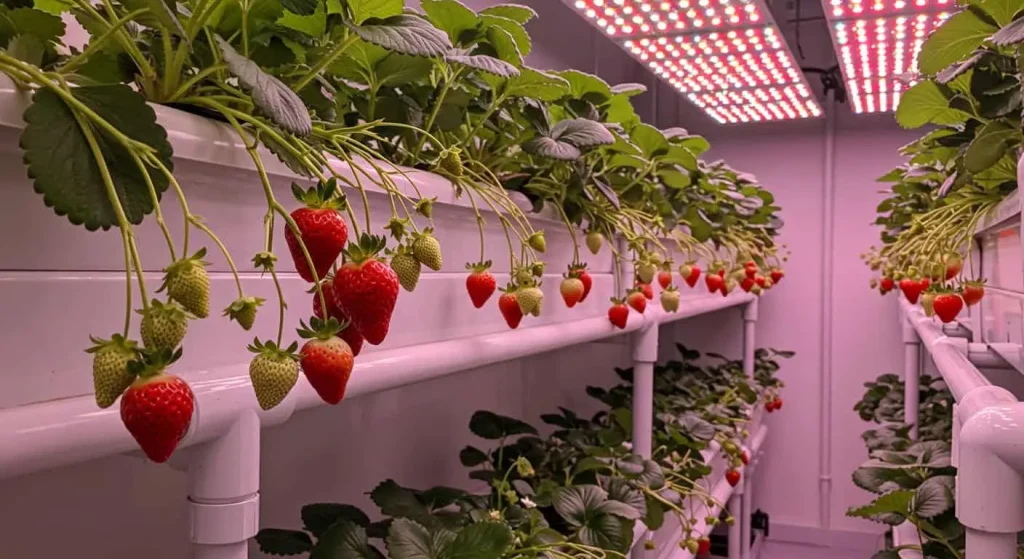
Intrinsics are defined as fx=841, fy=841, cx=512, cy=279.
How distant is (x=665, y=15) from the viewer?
2783 millimetres

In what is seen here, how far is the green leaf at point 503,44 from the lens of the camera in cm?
114

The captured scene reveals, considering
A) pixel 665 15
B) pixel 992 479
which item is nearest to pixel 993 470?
pixel 992 479

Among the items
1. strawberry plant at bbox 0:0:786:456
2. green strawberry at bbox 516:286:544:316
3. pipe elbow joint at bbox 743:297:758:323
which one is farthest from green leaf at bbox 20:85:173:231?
pipe elbow joint at bbox 743:297:758:323

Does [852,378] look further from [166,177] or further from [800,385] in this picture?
[166,177]

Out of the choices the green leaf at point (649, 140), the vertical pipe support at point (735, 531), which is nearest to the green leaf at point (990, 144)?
the green leaf at point (649, 140)

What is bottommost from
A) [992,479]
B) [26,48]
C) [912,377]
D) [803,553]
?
[803,553]

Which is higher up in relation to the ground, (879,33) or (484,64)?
(879,33)

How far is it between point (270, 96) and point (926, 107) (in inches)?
52.3

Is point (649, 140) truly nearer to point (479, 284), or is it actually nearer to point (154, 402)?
point (479, 284)

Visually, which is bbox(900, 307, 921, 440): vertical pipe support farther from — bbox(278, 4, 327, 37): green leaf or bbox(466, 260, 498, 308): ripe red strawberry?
bbox(278, 4, 327, 37): green leaf

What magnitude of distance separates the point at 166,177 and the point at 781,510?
199 inches

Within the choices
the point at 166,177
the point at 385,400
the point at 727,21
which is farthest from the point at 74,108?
the point at 727,21

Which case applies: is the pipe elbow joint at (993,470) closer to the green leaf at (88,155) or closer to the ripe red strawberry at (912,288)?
the green leaf at (88,155)

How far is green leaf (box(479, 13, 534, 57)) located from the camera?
44.7 inches
